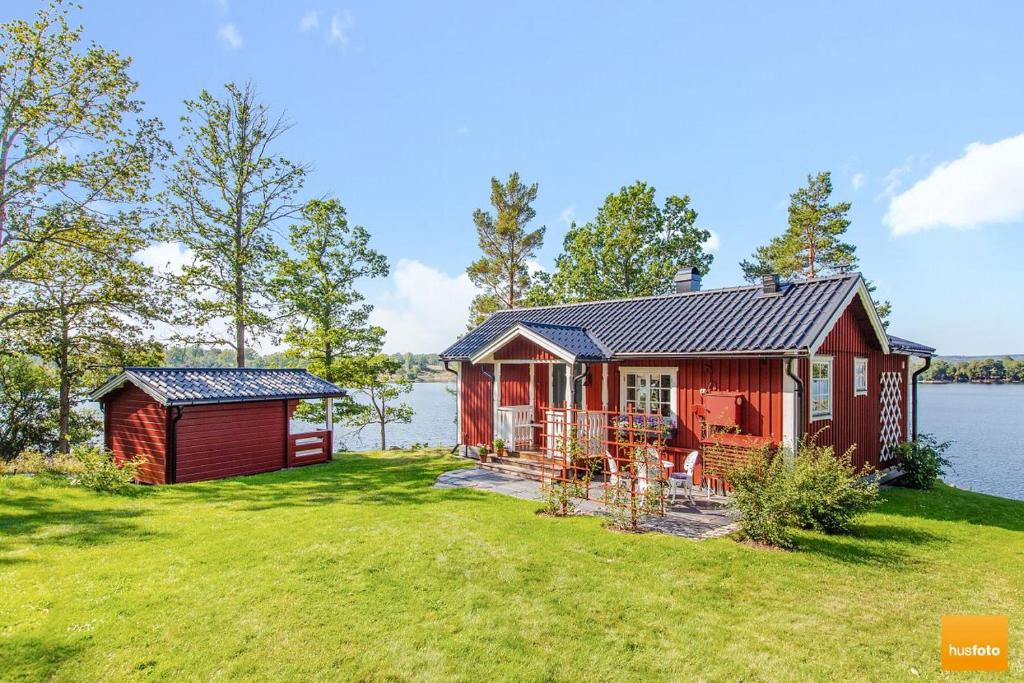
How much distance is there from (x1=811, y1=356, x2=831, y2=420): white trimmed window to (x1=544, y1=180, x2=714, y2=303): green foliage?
17.0m

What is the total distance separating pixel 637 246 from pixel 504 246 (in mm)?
7605

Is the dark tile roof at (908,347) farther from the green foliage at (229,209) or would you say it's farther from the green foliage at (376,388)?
the green foliage at (229,209)

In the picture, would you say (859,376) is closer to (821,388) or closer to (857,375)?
(857,375)

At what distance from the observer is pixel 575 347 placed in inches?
471

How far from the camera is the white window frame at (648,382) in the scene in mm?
11058

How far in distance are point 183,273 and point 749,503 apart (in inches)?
829

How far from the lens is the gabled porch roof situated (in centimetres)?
1163

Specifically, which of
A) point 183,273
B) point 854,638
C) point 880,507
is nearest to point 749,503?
point 854,638

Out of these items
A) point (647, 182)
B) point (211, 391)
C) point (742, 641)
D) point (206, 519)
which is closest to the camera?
point (742, 641)

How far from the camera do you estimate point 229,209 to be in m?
20.7

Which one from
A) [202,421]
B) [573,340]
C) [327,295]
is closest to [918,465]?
[573,340]

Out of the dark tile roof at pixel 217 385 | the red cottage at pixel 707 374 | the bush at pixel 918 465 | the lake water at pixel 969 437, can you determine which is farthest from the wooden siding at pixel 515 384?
the lake water at pixel 969 437

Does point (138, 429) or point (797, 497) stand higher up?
point (138, 429)

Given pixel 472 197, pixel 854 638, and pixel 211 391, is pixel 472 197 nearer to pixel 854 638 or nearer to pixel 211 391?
pixel 211 391
